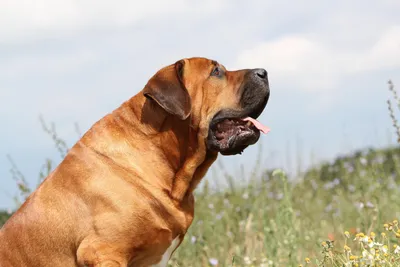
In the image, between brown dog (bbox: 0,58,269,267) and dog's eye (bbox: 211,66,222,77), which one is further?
dog's eye (bbox: 211,66,222,77)

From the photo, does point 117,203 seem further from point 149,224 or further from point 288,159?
point 288,159

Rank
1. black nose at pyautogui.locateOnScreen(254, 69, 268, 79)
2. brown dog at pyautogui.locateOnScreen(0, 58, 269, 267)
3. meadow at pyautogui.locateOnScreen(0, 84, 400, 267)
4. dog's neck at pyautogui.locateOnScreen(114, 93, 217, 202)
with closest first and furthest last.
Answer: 1. brown dog at pyautogui.locateOnScreen(0, 58, 269, 267)
2. dog's neck at pyautogui.locateOnScreen(114, 93, 217, 202)
3. black nose at pyautogui.locateOnScreen(254, 69, 268, 79)
4. meadow at pyautogui.locateOnScreen(0, 84, 400, 267)

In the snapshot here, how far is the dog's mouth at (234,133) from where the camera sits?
505 cm

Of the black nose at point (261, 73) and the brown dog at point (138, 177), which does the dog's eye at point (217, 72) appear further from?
the black nose at point (261, 73)

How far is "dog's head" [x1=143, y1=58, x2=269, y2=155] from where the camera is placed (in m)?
4.89

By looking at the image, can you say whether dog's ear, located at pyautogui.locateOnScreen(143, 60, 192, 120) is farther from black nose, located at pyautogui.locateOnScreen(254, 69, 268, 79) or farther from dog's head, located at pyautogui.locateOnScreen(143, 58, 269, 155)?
black nose, located at pyautogui.locateOnScreen(254, 69, 268, 79)

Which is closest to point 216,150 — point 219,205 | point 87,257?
point 87,257

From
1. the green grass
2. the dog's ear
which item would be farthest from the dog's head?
the green grass

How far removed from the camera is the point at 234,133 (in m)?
5.12

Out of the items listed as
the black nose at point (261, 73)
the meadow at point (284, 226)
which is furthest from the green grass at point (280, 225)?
the black nose at point (261, 73)

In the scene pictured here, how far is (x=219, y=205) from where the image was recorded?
368 inches

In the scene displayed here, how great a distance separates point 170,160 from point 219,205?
455 cm

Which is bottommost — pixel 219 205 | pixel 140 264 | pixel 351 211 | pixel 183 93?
pixel 351 211

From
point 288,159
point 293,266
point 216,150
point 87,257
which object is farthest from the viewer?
point 288,159
